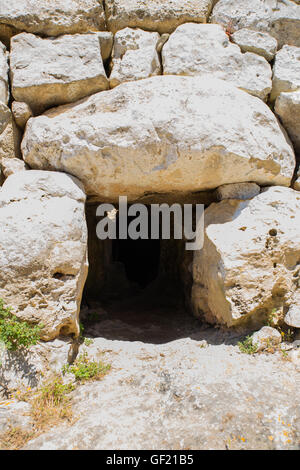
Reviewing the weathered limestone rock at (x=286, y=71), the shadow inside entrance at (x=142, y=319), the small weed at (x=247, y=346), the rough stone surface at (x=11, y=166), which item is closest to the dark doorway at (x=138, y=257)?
the shadow inside entrance at (x=142, y=319)

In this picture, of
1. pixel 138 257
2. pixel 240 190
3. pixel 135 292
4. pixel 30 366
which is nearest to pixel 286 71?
pixel 240 190

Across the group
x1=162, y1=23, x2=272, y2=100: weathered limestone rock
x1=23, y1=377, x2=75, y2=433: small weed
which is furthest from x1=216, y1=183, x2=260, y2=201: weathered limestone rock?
x1=23, y1=377, x2=75, y2=433: small weed

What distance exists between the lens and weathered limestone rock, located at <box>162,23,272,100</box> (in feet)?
11.1

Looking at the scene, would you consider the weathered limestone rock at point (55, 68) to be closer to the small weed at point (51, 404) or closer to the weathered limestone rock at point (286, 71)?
the weathered limestone rock at point (286, 71)

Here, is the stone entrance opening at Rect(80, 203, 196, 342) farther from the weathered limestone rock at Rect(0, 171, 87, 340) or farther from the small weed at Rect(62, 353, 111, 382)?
the weathered limestone rock at Rect(0, 171, 87, 340)

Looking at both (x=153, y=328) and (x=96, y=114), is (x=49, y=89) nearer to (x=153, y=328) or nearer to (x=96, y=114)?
(x=96, y=114)

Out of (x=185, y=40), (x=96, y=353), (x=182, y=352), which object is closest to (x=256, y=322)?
(x=182, y=352)

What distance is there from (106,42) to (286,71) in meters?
2.00

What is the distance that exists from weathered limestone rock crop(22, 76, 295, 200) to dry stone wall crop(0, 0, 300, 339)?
0.01m

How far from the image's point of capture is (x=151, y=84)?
323cm

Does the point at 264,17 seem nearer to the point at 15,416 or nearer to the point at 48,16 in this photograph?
the point at 48,16

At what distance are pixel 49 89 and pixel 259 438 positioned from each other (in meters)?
3.51

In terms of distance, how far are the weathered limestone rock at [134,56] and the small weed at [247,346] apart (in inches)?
112

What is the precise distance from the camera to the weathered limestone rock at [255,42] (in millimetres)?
3518
